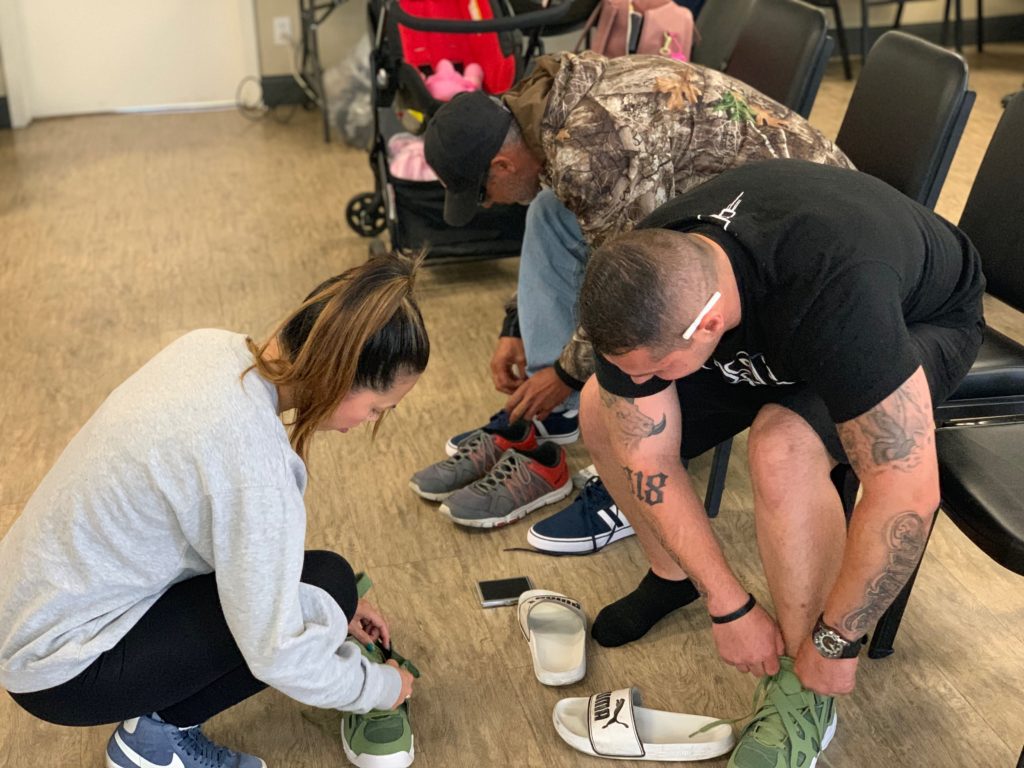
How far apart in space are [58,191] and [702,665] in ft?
10.2

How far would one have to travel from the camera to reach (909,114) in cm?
195

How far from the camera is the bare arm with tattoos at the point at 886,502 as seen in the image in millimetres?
1329

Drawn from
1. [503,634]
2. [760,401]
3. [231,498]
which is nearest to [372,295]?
[231,498]

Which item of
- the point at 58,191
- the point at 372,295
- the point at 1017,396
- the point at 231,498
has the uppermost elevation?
the point at 372,295

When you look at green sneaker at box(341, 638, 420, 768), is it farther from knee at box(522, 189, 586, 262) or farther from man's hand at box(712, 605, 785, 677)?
knee at box(522, 189, 586, 262)

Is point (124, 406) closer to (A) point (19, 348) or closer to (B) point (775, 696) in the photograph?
(B) point (775, 696)

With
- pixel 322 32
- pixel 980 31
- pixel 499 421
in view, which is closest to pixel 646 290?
pixel 499 421

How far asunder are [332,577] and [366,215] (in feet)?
6.87

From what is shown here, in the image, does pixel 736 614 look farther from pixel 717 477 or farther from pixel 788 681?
pixel 717 477

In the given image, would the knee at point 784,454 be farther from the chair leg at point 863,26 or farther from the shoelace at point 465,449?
the chair leg at point 863,26

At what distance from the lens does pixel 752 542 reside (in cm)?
205

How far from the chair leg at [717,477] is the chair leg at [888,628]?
41cm

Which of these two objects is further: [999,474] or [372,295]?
[999,474]

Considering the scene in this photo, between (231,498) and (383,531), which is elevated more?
(231,498)
